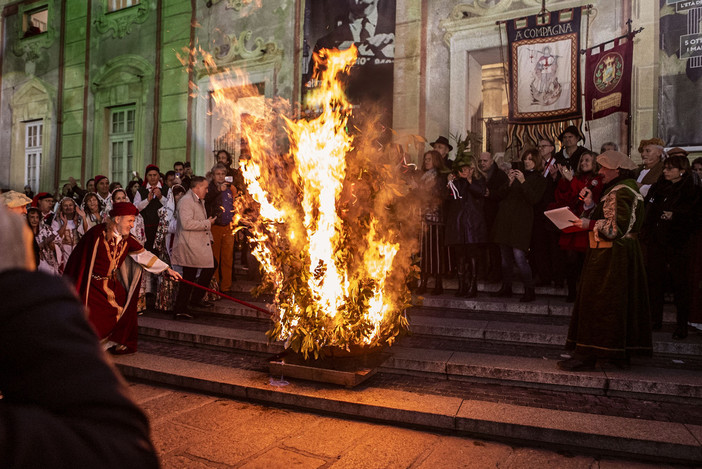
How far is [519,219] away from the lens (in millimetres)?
7531

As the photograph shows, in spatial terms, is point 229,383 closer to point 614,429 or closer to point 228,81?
point 614,429

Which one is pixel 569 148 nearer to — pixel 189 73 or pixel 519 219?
pixel 519 219

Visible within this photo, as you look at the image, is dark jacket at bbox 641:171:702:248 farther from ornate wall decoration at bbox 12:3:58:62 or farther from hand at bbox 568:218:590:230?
ornate wall decoration at bbox 12:3:58:62

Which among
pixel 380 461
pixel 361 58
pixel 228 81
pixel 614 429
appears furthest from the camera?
pixel 228 81

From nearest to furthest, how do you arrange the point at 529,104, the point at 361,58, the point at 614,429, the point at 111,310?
1. the point at 614,429
2. the point at 111,310
3. the point at 529,104
4. the point at 361,58

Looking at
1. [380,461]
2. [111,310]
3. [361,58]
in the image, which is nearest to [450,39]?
[361,58]

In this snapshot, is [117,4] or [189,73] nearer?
[189,73]

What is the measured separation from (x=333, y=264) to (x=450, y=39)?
838 cm

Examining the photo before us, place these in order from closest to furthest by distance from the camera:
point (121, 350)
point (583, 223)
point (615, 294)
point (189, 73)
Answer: point (615, 294), point (583, 223), point (121, 350), point (189, 73)

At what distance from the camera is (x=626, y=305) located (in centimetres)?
505

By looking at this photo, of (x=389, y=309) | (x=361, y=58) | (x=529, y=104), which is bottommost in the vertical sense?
(x=389, y=309)

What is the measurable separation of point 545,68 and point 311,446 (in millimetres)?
8921

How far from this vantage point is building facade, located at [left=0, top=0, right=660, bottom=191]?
11070mm

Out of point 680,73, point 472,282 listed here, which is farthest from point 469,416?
point 680,73
